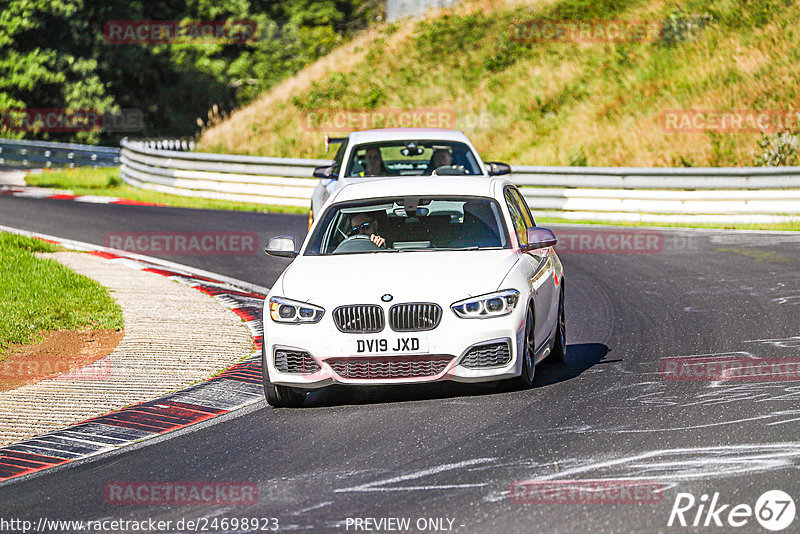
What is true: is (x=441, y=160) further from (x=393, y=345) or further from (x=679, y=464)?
(x=679, y=464)

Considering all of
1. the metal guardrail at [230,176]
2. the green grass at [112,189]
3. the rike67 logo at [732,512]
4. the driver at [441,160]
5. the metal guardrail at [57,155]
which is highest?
the rike67 logo at [732,512]

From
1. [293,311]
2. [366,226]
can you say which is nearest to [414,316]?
[293,311]

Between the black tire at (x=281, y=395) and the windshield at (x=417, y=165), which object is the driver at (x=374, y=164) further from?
the black tire at (x=281, y=395)

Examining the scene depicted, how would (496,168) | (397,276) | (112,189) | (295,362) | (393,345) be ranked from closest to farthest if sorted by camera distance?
(393,345), (295,362), (397,276), (496,168), (112,189)

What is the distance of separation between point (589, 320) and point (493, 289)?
4.01 metres

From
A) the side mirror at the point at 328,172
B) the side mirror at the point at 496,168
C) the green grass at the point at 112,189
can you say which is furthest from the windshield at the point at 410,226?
the green grass at the point at 112,189

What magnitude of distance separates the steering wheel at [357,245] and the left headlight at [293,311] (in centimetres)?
98

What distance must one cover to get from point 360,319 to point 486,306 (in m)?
0.86

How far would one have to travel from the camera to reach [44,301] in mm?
12867

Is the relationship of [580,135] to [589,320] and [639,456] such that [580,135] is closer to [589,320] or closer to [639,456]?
[589,320]

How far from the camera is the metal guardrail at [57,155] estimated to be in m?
39.6

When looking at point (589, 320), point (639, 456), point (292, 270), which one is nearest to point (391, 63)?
point (589, 320)

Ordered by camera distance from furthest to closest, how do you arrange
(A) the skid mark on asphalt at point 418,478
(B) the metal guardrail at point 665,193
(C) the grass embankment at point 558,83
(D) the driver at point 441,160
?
(C) the grass embankment at point 558,83
(B) the metal guardrail at point 665,193
(D) the driver at point 441,160
(A) the skid mark on asphalt at point 418,478

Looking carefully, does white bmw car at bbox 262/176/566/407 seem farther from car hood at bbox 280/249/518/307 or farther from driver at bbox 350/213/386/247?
driver at bbox 350/213/386/247
